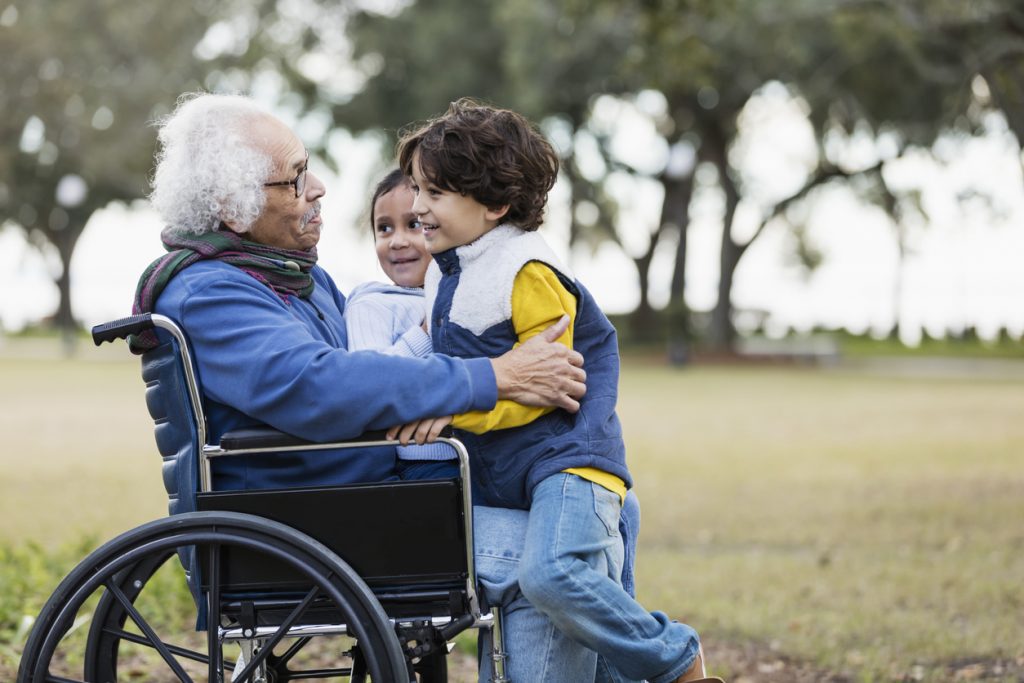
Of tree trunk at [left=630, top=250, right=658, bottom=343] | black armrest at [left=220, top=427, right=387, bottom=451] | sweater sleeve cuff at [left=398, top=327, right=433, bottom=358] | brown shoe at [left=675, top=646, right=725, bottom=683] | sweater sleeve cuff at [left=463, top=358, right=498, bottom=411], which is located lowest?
tree trunk at [left=630, top=250, right=658, bottom=343]

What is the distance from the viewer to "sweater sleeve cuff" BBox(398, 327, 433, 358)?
291 cm

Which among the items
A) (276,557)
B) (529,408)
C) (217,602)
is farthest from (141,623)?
(529,408)

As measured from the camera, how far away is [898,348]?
3700 cm

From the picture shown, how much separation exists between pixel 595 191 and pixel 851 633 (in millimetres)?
24994

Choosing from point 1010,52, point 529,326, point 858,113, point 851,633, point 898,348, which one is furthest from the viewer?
point 898,348

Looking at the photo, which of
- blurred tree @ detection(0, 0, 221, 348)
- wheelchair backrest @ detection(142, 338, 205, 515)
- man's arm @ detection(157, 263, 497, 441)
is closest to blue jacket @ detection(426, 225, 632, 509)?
man's arm @ detection(157, 263, 497, 441)

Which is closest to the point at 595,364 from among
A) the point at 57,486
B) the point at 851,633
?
the point at 851,633

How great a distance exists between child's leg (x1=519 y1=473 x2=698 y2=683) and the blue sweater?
0.26 meters

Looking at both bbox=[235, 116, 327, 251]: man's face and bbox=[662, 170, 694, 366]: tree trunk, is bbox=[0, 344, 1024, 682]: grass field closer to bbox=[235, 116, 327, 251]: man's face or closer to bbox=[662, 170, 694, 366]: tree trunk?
bbox=[235, 116, 327, 251]: man's face

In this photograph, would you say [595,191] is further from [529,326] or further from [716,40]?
[529,326]

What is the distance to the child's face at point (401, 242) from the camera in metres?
3.27

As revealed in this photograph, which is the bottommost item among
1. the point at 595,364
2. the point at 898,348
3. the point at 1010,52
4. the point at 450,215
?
the point at 898,348

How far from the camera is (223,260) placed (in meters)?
2.86

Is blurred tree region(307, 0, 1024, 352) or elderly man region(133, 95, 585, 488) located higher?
blurred tree region(307, 0, 1024, 352)
